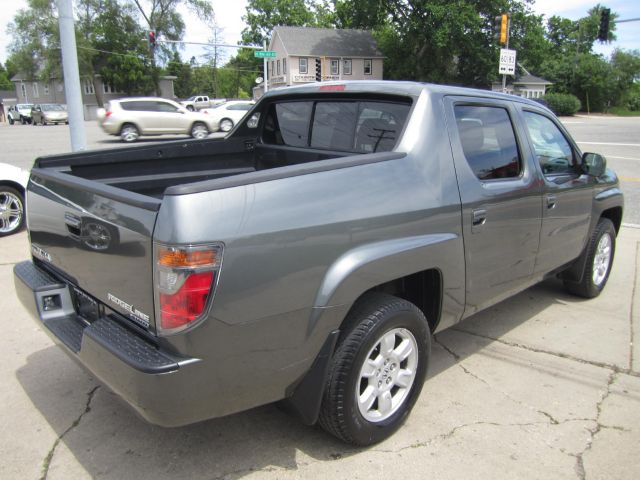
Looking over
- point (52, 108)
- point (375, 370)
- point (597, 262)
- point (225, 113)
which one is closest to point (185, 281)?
point (375, 370)

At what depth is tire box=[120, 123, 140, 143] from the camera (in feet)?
68.0

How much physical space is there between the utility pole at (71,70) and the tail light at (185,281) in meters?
5.67

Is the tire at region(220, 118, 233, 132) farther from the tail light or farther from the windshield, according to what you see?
the tail light

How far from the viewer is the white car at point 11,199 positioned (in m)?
6.82

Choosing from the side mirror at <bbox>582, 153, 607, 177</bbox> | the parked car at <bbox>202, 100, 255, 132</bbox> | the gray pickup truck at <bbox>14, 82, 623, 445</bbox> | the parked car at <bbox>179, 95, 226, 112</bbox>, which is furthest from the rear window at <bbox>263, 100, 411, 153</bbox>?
the parked car at <bbox>179, 95, 226, 112</bbox>

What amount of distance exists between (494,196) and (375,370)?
4.42 feet

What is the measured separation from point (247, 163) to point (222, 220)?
2.40 metres

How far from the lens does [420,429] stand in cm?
299

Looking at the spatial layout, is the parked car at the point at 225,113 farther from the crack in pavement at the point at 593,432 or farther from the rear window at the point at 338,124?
the crack in pavement at the point at 593,432

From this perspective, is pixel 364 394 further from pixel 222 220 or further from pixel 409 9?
pixel 409 9

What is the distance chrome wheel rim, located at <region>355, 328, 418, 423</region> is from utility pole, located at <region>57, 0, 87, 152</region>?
5859 millimetres

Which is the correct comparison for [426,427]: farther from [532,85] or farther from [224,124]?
[532,85]

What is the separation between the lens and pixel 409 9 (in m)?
48.7

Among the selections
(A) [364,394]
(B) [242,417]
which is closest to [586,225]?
(A) [364,394]
